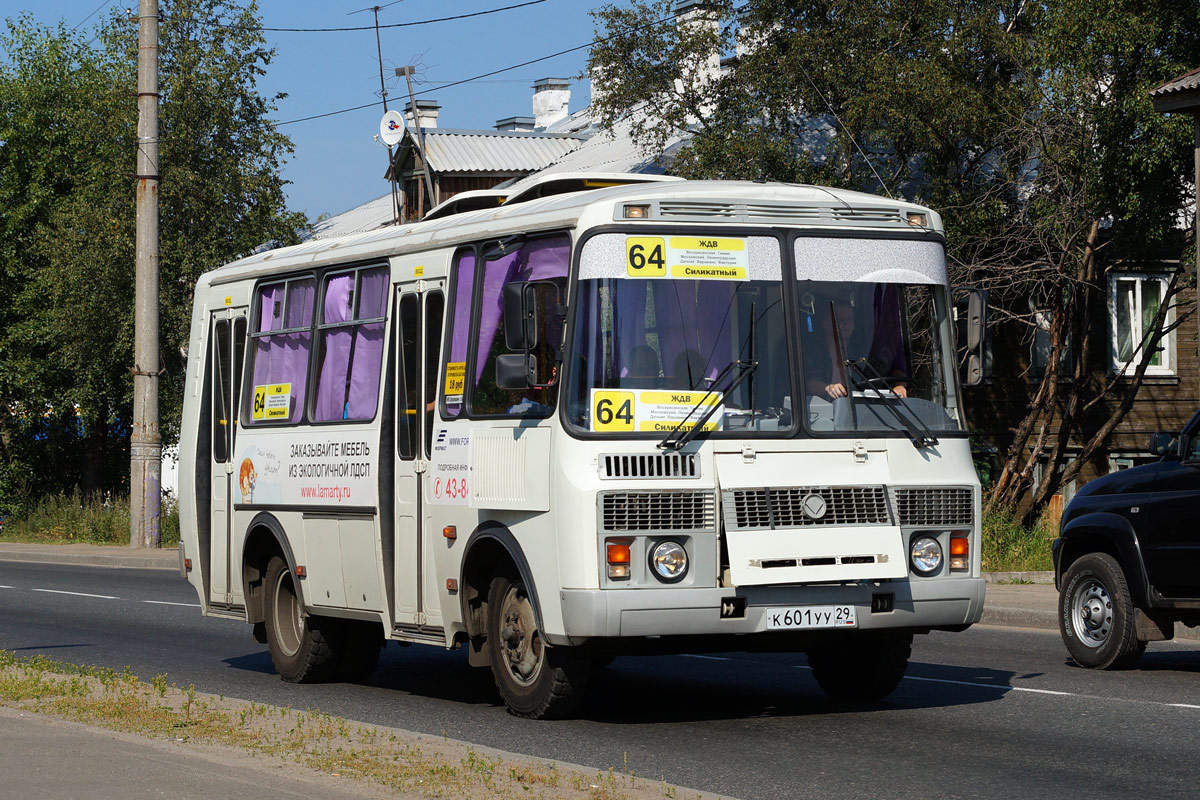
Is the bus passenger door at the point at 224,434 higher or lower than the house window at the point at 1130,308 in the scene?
lower

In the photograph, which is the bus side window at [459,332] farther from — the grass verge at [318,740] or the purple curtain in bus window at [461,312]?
the grass verge at [318,740]

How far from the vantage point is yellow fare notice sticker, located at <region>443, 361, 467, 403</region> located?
10.7m

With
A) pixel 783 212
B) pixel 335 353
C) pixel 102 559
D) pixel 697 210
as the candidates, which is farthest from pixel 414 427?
pixel 102 559

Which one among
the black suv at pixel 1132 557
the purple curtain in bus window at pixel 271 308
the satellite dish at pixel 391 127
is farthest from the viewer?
the satellite dish at pixel 391 127

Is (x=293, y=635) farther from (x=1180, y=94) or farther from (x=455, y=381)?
(x=1180, y=94)

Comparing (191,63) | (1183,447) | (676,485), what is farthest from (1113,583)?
(191,63)

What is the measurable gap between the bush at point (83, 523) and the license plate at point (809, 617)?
25103 mm

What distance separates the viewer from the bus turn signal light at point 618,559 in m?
9.26

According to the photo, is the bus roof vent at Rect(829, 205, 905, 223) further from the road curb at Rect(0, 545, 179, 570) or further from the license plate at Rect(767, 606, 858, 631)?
the road curb at Rect(0, 545, 179, 570)

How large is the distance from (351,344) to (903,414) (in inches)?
158

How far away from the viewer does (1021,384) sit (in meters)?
35.3

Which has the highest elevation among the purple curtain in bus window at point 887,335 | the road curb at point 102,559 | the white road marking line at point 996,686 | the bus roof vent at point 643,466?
the purple curtain in bus window at point 887,335

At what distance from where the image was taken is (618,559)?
30.4 feet

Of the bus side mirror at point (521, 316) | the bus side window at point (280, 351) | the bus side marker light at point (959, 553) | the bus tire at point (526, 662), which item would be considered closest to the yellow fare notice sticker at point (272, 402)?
the bus side window at point (280, 351)
